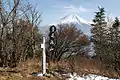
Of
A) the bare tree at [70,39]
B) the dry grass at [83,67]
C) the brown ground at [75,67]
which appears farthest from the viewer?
the bare tree at [70,39]

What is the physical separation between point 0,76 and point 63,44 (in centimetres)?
5248

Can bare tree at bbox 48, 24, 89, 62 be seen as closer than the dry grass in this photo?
No

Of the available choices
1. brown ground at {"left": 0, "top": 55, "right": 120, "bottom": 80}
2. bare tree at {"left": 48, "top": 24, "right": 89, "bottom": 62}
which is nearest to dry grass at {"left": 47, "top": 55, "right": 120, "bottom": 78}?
brown ground at {"left": 0, "top": 55, "right": 120, "bottom": 80}

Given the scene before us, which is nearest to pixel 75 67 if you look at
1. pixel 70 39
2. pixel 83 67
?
pixel 83 67

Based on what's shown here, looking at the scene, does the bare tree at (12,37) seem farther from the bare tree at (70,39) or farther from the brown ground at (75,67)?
the bare tree at (70,39)

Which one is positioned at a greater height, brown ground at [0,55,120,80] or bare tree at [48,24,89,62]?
bare tree at [48,24,89,62]

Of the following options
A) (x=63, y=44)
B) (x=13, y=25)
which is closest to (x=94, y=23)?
(x=63, y=44)

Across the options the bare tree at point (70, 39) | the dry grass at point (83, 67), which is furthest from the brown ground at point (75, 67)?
the bare tree at point (70, 39)

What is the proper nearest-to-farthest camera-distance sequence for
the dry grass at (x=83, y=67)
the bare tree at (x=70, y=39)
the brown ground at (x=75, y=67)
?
the brown ground at (x=75, y=67) < the dry grass at (x=83, y=67) < the bare tree at (x=70, y=39)

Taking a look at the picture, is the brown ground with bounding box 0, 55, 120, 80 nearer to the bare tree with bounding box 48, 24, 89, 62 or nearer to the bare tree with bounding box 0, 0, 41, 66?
the bare tree with bounding box 0, 0, 41, 66

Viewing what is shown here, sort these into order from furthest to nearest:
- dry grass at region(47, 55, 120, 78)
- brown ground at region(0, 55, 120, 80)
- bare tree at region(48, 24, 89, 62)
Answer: bare tree at region(48, 24, 89, 62), dry grass at region(47, 55, 120, 78), brown ground at region(0, 55, 120, 80)

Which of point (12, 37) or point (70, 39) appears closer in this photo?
point (12, 37)

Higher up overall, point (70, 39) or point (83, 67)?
point (70, 39)

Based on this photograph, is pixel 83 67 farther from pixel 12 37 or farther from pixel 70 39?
pixel 70 39
